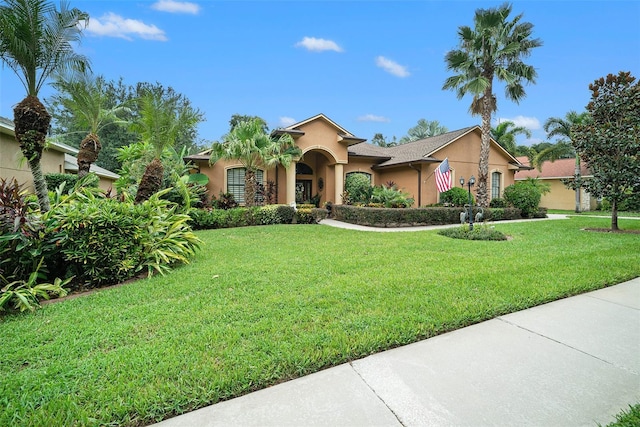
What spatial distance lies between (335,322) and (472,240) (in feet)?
24.6

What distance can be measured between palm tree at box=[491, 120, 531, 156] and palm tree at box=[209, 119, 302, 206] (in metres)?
21.7

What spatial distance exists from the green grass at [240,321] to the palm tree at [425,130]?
3587 cm

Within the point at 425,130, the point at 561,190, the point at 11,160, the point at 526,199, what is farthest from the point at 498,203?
the point at 425,130

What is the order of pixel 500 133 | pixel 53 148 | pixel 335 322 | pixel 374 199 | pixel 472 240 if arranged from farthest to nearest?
pixel 500 133 → pixel 374 199 → pixel 53 148 → pixel 472 240 → pixel 335 322

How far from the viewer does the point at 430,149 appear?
1873 cm

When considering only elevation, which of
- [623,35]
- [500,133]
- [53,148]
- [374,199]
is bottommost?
[374,199]

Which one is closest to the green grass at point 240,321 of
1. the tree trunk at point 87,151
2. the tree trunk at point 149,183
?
the tree trunk at point 149,183

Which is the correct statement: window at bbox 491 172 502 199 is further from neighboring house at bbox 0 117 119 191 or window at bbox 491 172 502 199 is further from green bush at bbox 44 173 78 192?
Result: green bush at bbox 44 173 78 192

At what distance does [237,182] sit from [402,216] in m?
9.46

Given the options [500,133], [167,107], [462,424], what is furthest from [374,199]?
[500,133]

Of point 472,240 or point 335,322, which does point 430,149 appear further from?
point 335,322

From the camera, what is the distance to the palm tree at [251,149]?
557 inches

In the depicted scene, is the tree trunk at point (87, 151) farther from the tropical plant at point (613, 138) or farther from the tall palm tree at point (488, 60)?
the tropical plant at point (613, 138)

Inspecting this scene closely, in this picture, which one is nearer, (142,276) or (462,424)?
(462,424)
